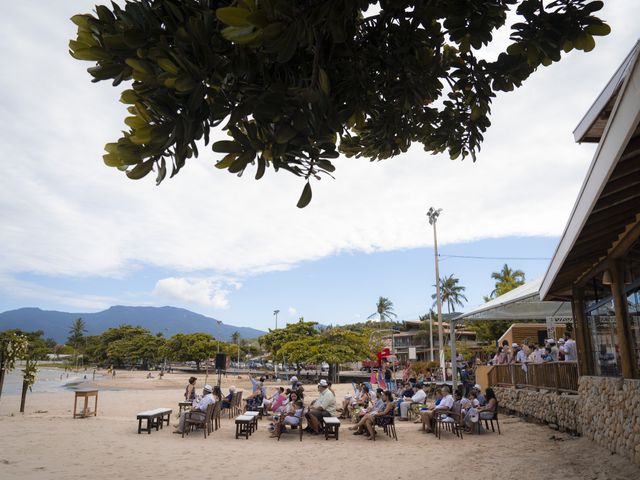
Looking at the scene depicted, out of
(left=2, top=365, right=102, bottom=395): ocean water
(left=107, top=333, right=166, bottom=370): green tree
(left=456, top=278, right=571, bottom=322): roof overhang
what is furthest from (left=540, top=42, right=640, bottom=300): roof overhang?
(left=107, top=333, right=166, bottom=370): green tree

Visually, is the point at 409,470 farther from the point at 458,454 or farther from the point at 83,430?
the point at 83,430

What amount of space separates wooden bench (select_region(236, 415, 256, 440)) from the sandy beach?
240mm

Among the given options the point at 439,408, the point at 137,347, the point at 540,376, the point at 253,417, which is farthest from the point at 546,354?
the point at 137,347

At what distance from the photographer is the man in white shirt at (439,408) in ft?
35.5

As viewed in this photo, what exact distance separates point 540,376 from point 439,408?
3.53 metres

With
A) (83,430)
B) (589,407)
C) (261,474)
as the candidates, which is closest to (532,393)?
(589,407)

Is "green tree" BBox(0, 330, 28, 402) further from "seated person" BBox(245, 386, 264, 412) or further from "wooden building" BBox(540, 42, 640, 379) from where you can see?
"wooden building" BBox(540, 42, 640, 379)

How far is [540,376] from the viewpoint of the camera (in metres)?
12.5

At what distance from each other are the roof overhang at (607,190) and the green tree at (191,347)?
5642cm

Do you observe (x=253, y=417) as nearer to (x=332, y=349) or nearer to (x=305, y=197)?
(x=305, y=197)

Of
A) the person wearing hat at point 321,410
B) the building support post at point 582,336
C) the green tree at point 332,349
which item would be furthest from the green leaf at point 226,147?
the green tree at point 332,349

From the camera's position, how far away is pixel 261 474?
702 cm

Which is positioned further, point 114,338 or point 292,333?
point 114,338

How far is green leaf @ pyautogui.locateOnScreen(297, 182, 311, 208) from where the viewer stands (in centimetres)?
290
